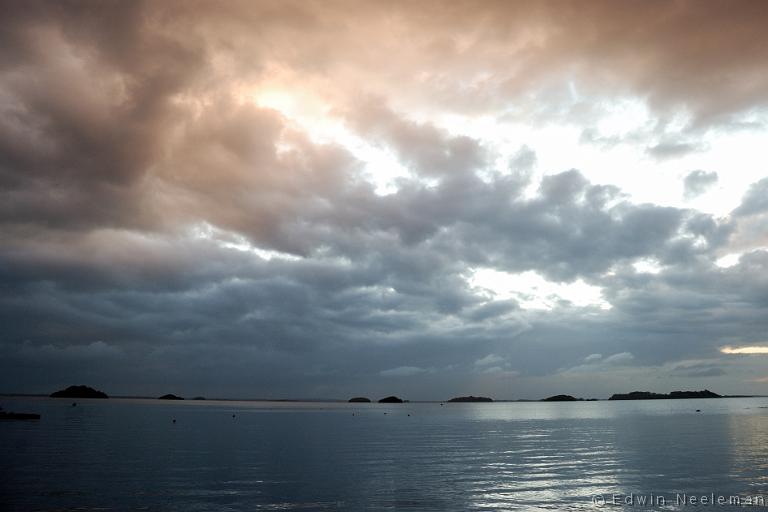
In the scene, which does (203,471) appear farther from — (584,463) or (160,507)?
(584,463)

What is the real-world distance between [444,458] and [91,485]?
3889cm

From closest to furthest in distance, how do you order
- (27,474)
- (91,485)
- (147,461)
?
(91,485) → (27,474) → (147,461)

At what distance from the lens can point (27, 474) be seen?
2004 inches

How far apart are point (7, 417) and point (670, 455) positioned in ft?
455

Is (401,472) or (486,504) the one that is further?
(401,472)

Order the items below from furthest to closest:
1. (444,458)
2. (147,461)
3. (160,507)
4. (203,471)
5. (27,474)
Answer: (444,458), (147,461), (203,471), (27,474), (160,507)

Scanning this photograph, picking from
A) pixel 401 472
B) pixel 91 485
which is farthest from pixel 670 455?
pixel 91 485

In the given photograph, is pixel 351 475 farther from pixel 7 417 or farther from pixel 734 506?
pixel 7 417

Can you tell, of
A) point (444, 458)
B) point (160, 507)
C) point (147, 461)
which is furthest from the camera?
point (444, 458)

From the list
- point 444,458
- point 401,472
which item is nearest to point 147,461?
point 401,472

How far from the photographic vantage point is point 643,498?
140 ft

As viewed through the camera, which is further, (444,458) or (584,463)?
(444,458)

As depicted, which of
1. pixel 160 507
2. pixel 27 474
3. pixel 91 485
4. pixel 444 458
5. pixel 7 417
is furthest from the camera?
pixel 7 417

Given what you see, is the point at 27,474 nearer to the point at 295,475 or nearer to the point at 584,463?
the point at 295,475
